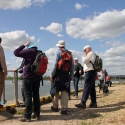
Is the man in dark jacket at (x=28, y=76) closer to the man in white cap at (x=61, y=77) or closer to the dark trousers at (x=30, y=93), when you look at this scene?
the dark trousers at (x=30, y=93)

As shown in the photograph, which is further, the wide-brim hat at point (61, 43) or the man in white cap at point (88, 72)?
the man in white cap at point (88, 72)

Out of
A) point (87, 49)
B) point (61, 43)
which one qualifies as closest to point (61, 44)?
point (61, 43)

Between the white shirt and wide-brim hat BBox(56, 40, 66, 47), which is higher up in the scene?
wide-brim hat BBox(56, 40, 66, 47)

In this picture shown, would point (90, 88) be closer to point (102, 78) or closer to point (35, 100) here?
point (35, 100)

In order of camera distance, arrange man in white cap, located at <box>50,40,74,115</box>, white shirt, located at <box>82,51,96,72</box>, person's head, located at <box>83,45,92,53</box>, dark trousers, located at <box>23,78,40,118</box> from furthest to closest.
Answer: person's head, located at <box>83,45,92,53</box>
white shirt, located at <box>82,51,96,72</box>
man in white cap, located at <box>50,40,74,115</box>
dark trousers, located at <box>23,78,40,118</box>

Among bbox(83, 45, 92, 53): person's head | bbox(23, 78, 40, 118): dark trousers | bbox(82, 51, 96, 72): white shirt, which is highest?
bbox(83, 45, 92, 53): person's head

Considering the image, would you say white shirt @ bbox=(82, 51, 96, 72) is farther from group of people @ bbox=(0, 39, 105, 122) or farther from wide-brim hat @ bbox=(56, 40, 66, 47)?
wide-brim hat @ bbox=(56, 40, 66, 47)

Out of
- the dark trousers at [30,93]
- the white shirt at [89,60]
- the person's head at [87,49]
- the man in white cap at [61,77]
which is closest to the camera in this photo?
the dark trousers at [30,93]

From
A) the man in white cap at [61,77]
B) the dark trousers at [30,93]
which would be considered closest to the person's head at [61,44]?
the man in white cap at [61,77]

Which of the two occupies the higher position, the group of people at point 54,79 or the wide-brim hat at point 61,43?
the wide-brim hat at point 61,43

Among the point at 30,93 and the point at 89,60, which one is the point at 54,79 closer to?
the point at 30,93

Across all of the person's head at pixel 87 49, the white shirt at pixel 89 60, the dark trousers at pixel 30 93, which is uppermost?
the person's head at pixel 87 49

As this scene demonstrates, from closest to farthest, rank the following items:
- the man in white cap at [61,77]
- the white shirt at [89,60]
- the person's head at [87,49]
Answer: the man in white cap at [61,77] < the white shirt at [89,60] < the person's head at [87,49]

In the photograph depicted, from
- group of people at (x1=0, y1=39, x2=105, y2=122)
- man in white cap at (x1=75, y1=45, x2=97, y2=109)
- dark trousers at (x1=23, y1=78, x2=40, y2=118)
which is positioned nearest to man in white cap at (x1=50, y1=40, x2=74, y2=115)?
group of people at (x1=0, y1=39, x2=105, y2=122)
